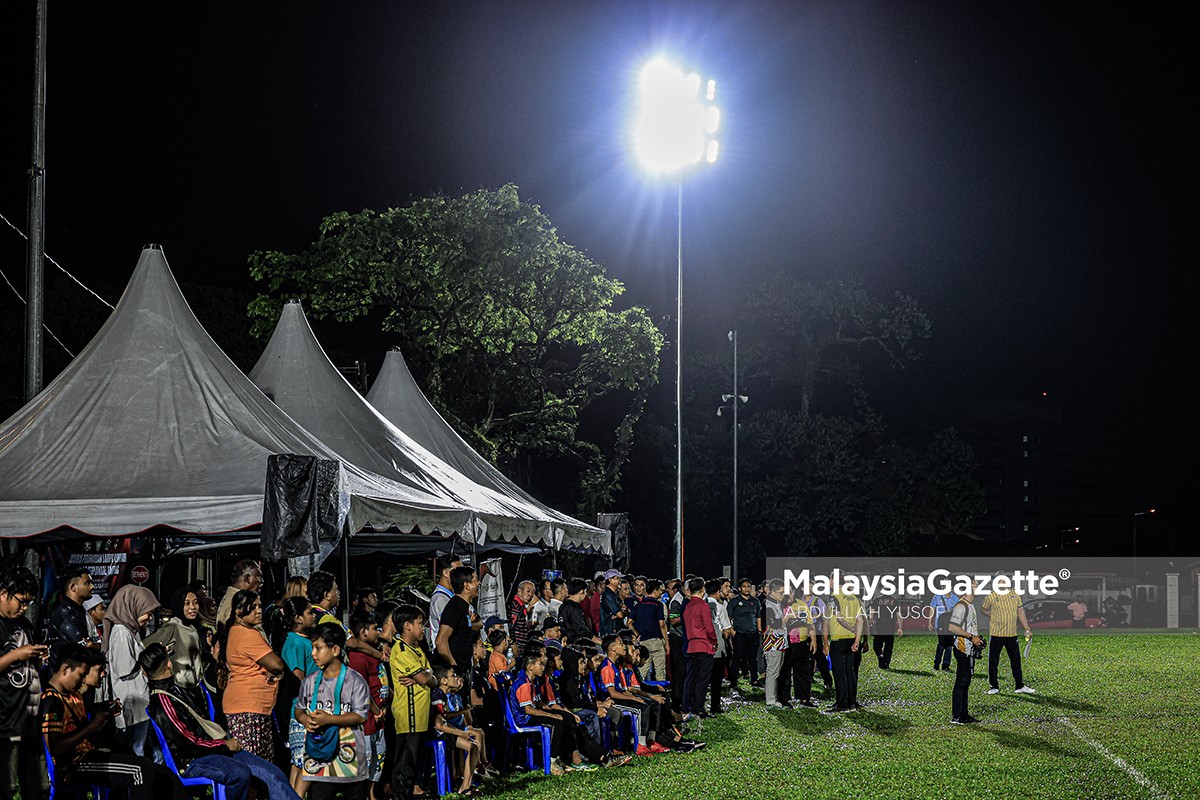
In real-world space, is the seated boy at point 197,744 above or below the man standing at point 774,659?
above

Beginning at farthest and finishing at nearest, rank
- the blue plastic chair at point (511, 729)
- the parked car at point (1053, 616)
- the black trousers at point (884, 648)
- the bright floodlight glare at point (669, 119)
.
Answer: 1. the parked car at point (1053, 616)
2. the black trousers at point (884, 648)
3. the bright floodlight glare at point (669, 119)
4. the blue plastic chair at point (511, 729)

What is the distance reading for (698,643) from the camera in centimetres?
1788

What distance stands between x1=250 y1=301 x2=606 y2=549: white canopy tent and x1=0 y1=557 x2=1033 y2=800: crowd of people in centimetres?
111

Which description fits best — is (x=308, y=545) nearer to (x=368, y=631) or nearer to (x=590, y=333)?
(x=368, y=631)

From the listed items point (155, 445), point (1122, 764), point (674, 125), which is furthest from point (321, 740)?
point (674, 125)

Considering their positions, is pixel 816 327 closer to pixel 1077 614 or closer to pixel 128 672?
pixel 1077 614

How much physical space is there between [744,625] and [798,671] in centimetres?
127

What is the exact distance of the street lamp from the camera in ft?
90.1

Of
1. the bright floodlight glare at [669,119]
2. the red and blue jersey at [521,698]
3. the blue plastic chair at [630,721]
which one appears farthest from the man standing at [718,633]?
the bright floodlight glare at [669,119]

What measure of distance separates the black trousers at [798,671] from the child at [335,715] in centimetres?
1182

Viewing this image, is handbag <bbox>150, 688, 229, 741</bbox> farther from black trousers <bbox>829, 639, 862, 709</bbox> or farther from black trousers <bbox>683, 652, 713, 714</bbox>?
black trousers <bbox>829, 639, 862, 709</bbox>

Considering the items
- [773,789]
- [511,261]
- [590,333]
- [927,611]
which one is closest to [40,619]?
[773,789]

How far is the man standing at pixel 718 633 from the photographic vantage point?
62.8ft

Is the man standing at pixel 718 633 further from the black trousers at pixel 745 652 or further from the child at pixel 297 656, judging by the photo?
the child at pixel 297 656
